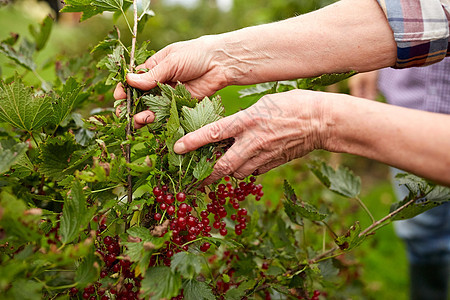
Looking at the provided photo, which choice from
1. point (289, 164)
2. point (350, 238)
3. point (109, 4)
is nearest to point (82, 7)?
point (109, 4)

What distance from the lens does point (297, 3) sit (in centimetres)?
396

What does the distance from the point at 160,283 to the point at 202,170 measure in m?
0.25

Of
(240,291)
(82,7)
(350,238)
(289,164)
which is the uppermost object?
(82,7)

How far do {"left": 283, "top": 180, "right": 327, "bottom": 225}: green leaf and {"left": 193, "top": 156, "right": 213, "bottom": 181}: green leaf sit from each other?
323 millimetres

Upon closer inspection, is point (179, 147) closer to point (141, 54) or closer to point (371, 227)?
point (141, 54)

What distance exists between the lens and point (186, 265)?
77 cm

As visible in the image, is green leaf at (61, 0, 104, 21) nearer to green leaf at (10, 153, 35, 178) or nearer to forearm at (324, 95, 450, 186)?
green leaf at (10, 153, 35, 178)

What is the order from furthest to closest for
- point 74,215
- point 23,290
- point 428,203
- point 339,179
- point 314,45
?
point 339,179 < point 314,45 < point 428,203 < point 74,215 < point 23,290

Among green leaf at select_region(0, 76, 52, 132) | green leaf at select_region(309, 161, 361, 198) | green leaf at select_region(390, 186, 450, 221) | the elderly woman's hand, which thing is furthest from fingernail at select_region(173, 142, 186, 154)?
green leaf at select_region(390, 186, 450, 221)

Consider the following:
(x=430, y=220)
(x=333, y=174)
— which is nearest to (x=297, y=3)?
(x=430, y=220)

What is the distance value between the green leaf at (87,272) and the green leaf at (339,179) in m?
0.78

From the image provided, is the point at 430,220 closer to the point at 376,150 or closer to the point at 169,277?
the point at 376,150

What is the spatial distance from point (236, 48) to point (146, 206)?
60 centimetres

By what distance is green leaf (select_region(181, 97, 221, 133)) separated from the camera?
947 millimetres
